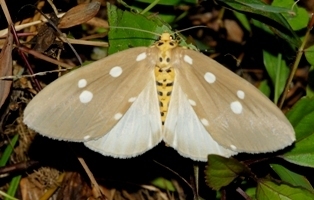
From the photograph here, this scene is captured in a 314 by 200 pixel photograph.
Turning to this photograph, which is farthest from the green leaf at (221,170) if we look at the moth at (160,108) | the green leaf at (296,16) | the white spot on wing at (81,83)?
the green leaf at (296,16)

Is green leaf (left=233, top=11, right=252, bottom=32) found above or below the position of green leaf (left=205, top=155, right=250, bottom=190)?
above

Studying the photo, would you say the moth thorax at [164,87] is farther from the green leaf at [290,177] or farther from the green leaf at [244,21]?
the green leaf at [244,21]

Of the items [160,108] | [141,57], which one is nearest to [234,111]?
[160,108]

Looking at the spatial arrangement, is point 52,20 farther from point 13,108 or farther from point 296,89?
point 296,89

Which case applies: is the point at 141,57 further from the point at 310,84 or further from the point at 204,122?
the point at 310,84

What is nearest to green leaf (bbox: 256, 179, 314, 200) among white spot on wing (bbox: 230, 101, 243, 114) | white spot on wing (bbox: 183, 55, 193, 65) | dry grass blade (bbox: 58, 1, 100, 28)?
white spot on wing (bbox: 230, 101, 243, 114)

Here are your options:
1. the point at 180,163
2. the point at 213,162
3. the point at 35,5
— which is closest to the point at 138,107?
the point at 213,162

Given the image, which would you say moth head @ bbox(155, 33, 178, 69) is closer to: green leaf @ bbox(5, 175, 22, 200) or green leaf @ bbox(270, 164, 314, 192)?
green leaf @ bbox(270, 164, 314, 192)
